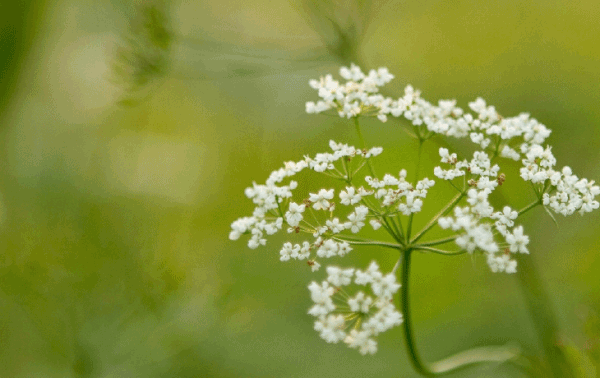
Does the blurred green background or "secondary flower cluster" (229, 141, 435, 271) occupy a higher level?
the blurred green background

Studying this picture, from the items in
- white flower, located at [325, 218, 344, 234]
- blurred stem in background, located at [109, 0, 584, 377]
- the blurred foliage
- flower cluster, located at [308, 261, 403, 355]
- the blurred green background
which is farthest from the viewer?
the blurred green background

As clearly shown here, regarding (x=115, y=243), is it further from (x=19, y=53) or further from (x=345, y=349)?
Answer: (x=19, y=53)

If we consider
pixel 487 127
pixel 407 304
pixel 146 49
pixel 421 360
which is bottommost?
pixel 421 360

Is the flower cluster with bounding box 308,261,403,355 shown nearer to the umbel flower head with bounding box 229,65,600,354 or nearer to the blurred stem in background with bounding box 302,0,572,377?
the umbel flower head with bounding box 229,65,600,354

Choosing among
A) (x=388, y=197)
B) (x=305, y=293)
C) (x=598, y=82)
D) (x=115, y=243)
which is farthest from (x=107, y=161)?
(x=598, y=82)

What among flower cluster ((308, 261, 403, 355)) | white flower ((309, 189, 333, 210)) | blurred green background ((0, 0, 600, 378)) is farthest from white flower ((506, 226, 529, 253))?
blurred green background ((0, 0, 600, 378))

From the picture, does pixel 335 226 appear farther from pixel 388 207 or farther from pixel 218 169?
pixel 218 169

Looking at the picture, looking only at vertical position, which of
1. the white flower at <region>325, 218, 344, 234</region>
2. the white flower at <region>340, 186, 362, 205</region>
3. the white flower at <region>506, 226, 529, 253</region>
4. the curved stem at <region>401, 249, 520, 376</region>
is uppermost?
the white flower at <region>340, 186, 362, 205</region>

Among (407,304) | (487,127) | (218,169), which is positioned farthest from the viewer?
(218,169)

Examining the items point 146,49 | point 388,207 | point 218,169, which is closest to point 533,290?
point 388,207

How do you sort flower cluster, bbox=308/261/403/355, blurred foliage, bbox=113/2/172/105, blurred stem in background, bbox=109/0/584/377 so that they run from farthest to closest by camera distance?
blurred foliage, bbox=113/2/172/105
blurred stem in background, bbox=109/0/584/377
flower cluster, bbox=308/261/403/355
